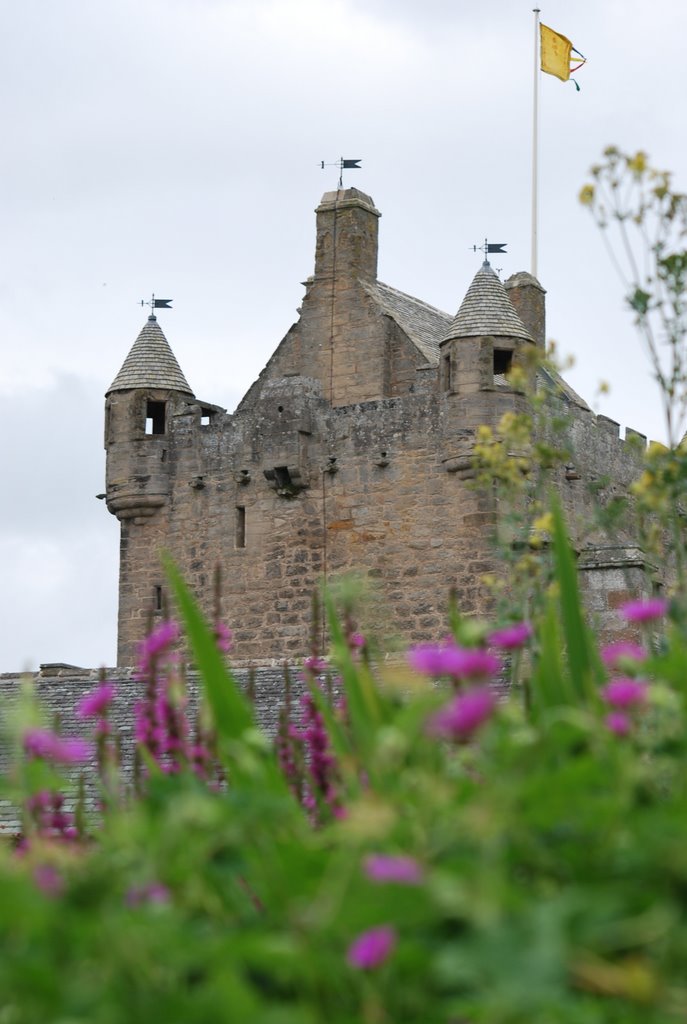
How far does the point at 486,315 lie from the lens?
79.6ft

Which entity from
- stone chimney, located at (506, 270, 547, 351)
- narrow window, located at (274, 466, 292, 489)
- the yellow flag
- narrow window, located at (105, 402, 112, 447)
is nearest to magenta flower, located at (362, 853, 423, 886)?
narrow window, located at (274, 466, 292, 489)

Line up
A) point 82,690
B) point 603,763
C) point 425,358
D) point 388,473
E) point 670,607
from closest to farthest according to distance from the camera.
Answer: point 603,763, point 670,607, point 82,690, point 388,473, point 425,358

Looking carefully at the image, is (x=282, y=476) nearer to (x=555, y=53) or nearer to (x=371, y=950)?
(x=555, y=53)

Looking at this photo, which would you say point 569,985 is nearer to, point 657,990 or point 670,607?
point 657,990

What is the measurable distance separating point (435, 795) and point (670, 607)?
1.88m

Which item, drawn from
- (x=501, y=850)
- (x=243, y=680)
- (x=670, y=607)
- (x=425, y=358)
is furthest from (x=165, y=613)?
(x=501, y=850)

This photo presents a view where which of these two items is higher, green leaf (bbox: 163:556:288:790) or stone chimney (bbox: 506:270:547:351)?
stone chimney (bbox: 506:270:547:351)

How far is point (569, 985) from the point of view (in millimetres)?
2521

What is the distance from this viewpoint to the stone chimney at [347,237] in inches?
1041

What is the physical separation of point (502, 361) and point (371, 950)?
22468mm

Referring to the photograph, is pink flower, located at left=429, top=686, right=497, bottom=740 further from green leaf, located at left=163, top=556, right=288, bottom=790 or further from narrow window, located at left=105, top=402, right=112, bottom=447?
narrow window, located at left=105, top=402, right=112, bottom=447

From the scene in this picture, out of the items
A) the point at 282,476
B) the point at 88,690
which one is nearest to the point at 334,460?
the point at 282,476

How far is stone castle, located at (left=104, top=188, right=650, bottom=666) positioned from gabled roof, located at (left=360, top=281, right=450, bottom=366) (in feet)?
0.18

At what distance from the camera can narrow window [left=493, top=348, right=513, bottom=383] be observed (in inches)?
955
